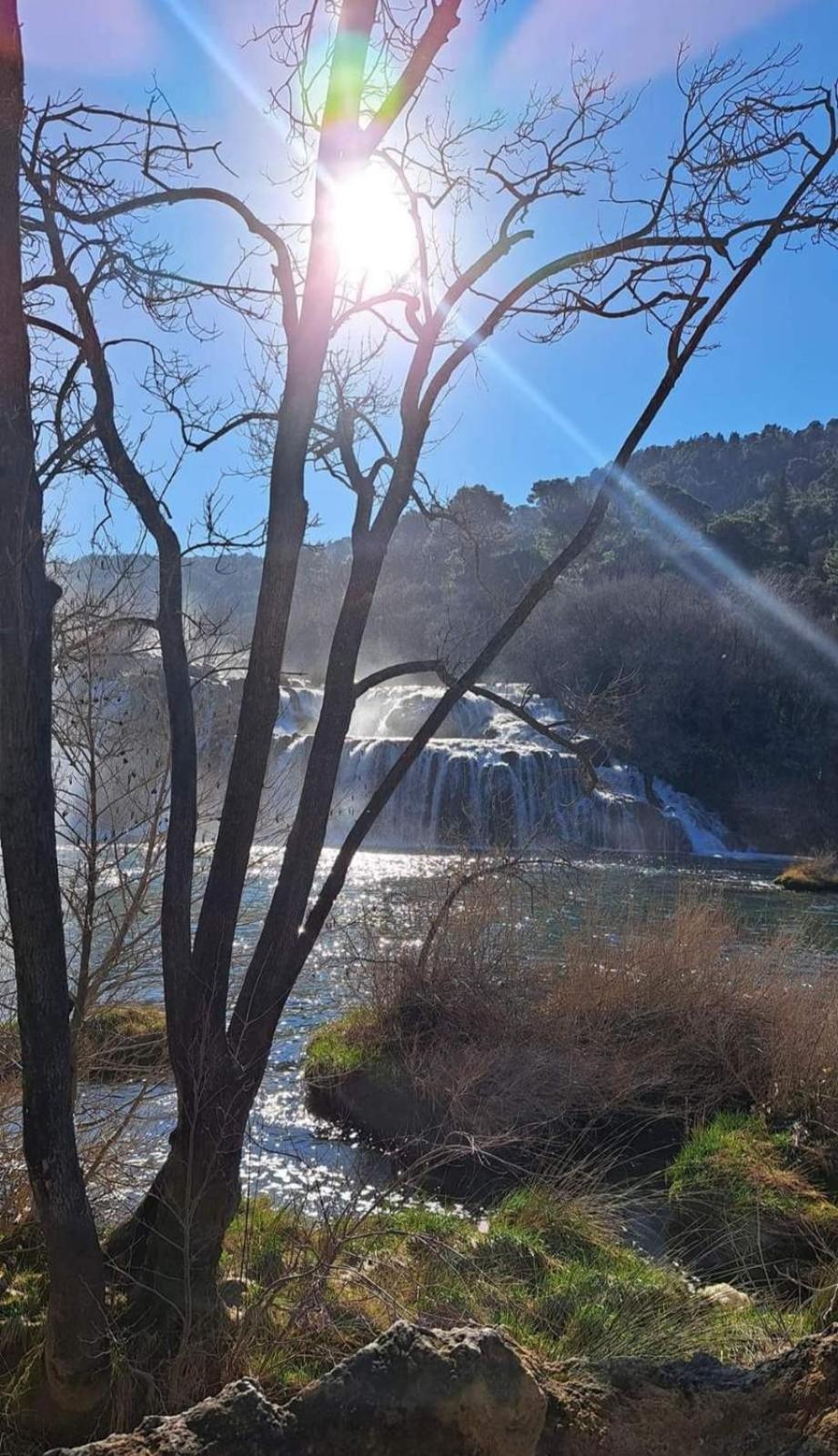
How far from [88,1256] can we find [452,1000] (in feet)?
24.3

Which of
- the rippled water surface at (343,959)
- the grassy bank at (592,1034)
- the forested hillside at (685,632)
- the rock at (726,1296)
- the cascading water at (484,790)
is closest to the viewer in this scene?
the rock at (726,1296)

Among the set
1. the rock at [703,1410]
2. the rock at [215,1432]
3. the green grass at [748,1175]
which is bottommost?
the green grass at [748,1175]

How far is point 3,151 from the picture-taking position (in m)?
3.04

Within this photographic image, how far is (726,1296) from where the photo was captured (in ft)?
18.2

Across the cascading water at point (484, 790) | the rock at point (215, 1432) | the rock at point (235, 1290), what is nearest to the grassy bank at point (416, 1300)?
the rock at point (235, 1290)

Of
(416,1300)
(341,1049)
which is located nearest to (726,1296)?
(416,1300)

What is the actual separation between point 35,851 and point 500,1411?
1920mm

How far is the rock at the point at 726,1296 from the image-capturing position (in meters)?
5.23

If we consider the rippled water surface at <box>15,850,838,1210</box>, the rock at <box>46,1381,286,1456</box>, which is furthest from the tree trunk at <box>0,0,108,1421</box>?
the rock at <box>46,1381,286,1456</box>

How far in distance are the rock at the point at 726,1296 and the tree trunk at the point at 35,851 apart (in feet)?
10.6

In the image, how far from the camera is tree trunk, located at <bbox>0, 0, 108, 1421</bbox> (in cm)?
304

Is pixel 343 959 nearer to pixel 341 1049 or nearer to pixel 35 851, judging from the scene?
pixel 341 1049

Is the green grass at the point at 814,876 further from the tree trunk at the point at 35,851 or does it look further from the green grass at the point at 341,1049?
the tree trunk at the point at 35,851

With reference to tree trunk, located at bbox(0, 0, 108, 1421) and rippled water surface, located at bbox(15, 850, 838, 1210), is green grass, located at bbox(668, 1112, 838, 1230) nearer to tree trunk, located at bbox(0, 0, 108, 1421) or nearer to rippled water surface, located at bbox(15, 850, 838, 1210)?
rippled water surface, located at bbox(15, 850, 838, 1210)
